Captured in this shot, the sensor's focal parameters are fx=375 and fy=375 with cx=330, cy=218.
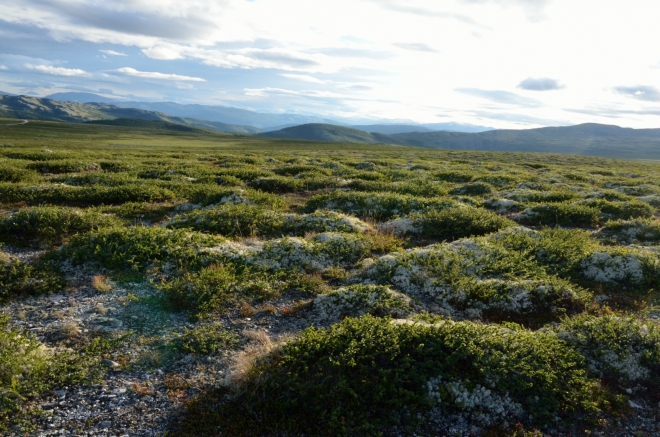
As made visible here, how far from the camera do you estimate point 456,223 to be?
1648 centimetres

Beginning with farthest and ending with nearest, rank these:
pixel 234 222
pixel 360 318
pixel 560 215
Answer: pixel 560 215, pixel 234 222, pixel 360 318

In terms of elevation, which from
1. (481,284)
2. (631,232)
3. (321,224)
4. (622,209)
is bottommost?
(481,284)

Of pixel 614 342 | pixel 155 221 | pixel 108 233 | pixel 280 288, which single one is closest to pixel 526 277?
pixel 614 342

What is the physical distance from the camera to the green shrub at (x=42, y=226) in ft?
42.0

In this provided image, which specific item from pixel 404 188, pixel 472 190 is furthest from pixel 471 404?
pixel 472 190

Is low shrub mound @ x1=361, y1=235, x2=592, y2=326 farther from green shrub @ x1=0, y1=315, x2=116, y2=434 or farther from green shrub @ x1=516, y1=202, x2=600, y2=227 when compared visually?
green shrub @ x1=516, y1=202, x2=600, y2=227

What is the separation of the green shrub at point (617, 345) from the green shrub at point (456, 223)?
7.45 m

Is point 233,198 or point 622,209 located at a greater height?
point 622,209

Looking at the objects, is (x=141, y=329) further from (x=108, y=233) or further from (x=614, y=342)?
(x=614, y=342)

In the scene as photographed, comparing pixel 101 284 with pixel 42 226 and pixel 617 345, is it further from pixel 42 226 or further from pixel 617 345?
pixel 617 345

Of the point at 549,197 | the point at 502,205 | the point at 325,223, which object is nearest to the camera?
the point at 325,223

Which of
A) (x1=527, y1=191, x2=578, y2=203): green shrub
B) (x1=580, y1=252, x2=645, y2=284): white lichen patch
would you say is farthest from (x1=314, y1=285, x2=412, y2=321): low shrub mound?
(x1=527, y1=191, x2=578, y2=203): green shrub

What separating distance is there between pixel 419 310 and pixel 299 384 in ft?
14.3

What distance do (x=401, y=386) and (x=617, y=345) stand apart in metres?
4.75
